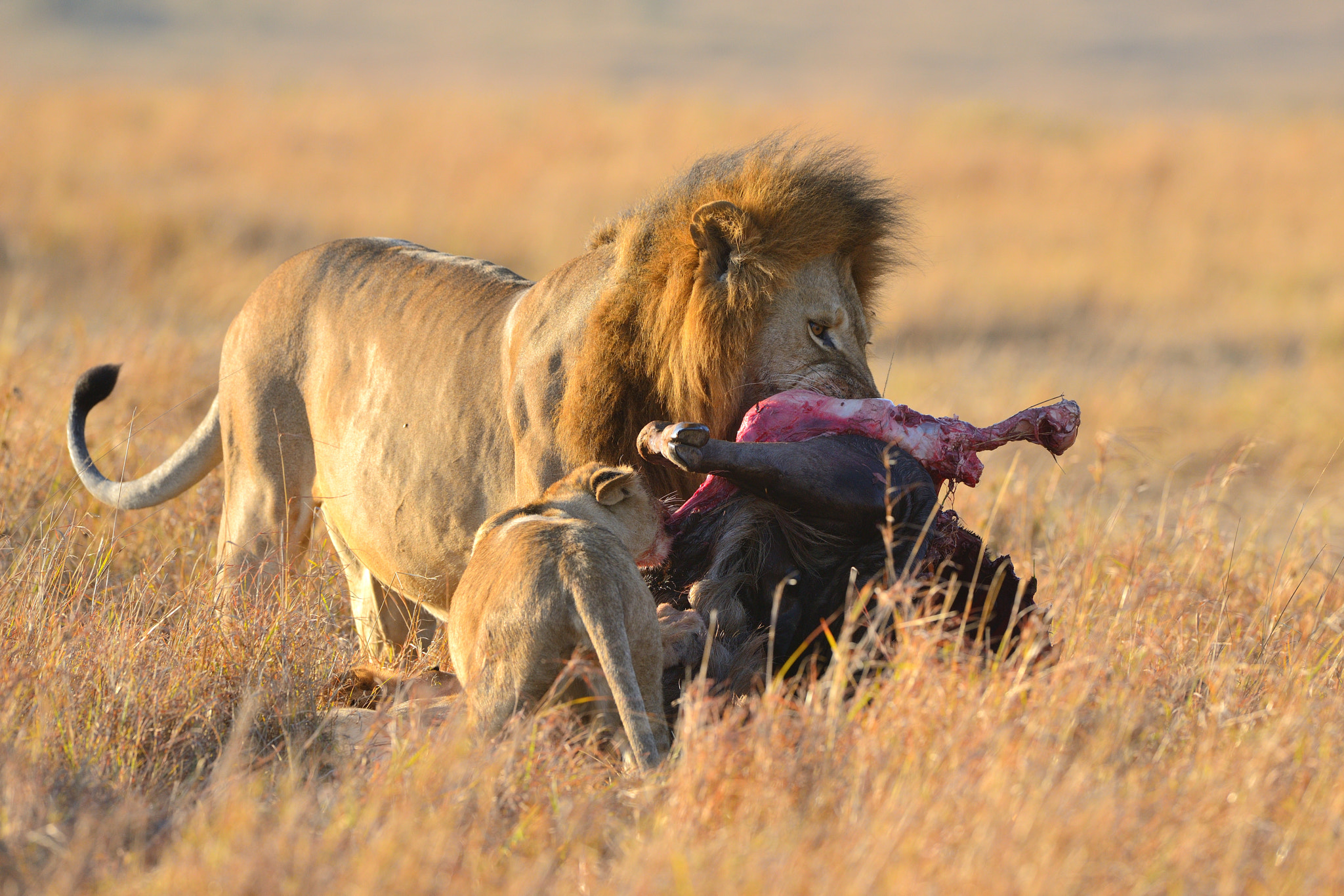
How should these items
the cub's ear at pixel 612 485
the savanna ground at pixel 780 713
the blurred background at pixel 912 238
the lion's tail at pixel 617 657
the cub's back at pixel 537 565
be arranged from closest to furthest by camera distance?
the savanna ground at pixel 780 713
the lion's tail at pixel 617 657
the cub's back at pixel 537 565
the cub's ear at pixel 612 485
the blurred background at pixel 912 238

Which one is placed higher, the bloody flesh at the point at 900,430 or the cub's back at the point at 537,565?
the bloody flesh at the point at 900,430

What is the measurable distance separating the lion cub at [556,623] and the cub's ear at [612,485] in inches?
4.0

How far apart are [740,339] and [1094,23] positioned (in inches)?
2987

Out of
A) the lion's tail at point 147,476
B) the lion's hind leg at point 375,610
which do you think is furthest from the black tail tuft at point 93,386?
the lion's hind leg at point 375,610

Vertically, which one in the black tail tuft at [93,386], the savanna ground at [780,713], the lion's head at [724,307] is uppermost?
the lion's head at [724,307]

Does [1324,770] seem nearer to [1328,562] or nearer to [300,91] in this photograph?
[1328,562]

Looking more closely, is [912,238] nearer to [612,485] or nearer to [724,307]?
[724,307]

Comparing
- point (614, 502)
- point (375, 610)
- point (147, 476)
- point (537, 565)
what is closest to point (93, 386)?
point (147, 476)

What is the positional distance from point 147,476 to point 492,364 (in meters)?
1.53

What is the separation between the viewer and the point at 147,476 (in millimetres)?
4410

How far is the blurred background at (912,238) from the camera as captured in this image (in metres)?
7.56

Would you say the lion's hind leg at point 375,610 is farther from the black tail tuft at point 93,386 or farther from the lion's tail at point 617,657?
the lion's tail at point 617,657

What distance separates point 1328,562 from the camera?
5.49 m

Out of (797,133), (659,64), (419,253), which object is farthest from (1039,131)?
(659,64)
